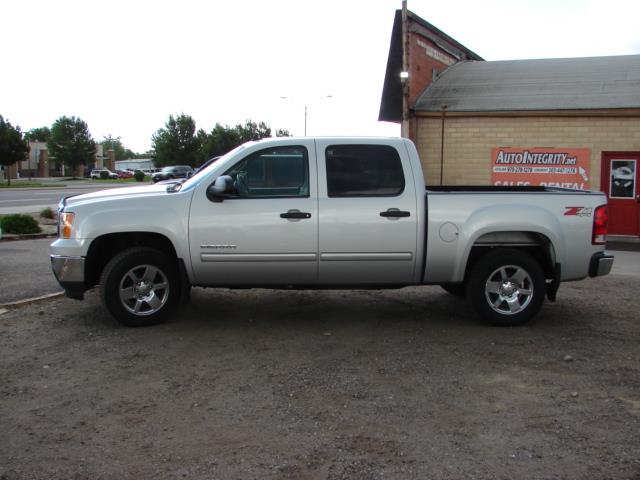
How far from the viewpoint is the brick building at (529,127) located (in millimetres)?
14992

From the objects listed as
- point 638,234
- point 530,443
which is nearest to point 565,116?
point 638,234

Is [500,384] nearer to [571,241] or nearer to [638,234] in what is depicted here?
[571,241]

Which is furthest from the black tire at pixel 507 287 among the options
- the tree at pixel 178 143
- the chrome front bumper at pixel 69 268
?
the tree at pixel 178 143

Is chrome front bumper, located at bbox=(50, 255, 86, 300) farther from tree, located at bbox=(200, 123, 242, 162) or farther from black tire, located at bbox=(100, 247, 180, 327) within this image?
tree, located at bbox=(200, 123, 242, 162)

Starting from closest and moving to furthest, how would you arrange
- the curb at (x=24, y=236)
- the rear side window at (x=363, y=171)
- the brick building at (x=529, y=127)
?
the rear side window at (x=363, y=171) < the curb at (x=24, y=236) < the brick building at (x=529, y=127)

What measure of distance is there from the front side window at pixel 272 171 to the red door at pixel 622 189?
36.7 ft

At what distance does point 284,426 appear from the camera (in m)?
4.04

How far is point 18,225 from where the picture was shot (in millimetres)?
14797

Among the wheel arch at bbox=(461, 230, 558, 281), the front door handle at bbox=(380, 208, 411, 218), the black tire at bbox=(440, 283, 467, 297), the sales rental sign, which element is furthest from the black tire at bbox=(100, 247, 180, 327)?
the sales rental sign

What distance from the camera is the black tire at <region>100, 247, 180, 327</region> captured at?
6.24 meters

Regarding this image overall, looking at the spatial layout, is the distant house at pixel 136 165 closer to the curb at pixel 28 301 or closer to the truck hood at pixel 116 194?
the curb at pixel 28 301

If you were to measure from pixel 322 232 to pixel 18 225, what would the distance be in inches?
438

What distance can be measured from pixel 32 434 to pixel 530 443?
120 inches

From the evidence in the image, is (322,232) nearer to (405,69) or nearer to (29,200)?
(405,69)
